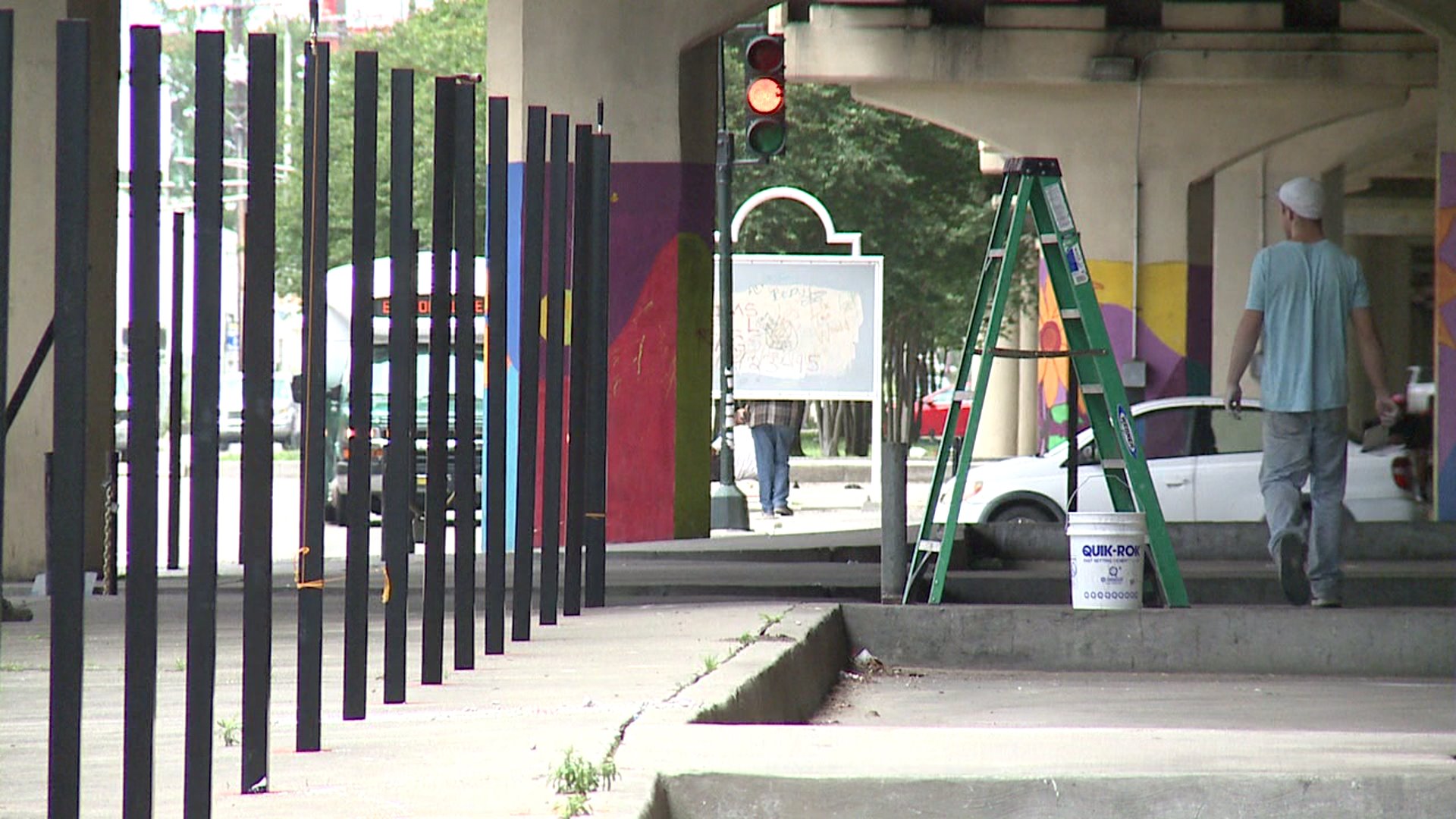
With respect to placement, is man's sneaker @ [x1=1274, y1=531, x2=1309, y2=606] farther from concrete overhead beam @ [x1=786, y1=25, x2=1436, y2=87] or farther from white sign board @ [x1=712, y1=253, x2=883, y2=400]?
concrete overhead beam @ [x1=786, y1=25, x2=1436, y2=87]

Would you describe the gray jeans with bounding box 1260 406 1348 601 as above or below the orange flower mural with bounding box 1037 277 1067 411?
below

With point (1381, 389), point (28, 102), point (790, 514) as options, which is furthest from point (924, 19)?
point (1381, 389)

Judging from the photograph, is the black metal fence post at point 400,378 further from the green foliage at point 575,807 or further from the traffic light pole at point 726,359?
the traffic light pole at point 726,359

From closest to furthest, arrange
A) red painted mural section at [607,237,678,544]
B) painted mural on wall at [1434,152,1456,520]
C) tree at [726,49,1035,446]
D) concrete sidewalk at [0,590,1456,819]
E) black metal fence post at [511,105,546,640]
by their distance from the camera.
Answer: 1. concrete sidewalk at [0,590,1456,819]
2. black metal fence post at [511,105,546,640]
3. red painted mural section at [607,237,678,544]
4. painted mural on wall at [1434,152,1456,520]
5. tree at [726,49,1035,446]

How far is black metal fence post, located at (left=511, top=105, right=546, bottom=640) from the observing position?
284 inches

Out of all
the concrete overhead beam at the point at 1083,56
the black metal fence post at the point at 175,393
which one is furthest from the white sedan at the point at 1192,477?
the concrete overhead beam at the point at 1083,56

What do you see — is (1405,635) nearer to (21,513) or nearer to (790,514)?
(21,513)

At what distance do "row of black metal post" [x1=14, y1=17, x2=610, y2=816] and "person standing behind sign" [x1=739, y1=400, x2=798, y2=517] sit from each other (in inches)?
542

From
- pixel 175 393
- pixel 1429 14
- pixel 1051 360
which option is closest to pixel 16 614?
pixel 175 393

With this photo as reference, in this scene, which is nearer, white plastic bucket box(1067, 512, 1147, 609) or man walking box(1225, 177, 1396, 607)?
white plastic bucket box(1067, 512, 1147, 609)

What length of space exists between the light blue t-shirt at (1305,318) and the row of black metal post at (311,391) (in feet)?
9.73

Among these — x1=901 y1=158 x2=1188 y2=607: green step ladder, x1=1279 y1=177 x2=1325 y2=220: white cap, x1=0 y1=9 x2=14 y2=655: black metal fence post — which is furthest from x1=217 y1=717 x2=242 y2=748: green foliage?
x1=1279 y1=177 x2=1325 y2=220: white cap

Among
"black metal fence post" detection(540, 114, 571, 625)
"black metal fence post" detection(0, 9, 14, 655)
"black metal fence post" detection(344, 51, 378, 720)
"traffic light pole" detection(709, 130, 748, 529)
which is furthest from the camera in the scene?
"traffic light pole" detection(709, 130, 748, 529)

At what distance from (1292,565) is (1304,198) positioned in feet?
5.31
